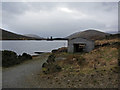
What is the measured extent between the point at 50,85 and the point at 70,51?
52.0 feet

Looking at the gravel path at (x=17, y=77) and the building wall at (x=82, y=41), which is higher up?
the building wall at (x=82, y=41)

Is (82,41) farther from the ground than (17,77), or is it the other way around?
(82,41)

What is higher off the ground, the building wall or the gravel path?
the building wall

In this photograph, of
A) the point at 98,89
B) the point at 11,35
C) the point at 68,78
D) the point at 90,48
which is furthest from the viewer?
the point at 90,48

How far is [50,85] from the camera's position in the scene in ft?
22.1

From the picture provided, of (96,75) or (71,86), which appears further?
(96,75)

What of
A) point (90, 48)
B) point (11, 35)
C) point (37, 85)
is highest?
point (11, 35)

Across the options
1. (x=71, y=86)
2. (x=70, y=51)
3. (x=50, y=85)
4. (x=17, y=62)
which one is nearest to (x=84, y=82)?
(x=71, y=86)

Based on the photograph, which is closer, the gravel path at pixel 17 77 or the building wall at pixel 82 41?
the gravel path at pixel 17 77

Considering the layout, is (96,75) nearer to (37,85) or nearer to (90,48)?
(37,85)

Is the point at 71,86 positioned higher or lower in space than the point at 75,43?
lower

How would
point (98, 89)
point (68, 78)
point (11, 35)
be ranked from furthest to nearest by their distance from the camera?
point (11, 35) < point (68, 78) < point (98, 89)

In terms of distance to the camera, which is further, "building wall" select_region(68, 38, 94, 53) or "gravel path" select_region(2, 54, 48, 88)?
"building wall" select_region(68, 38, 94, 53)

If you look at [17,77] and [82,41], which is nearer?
[17,77]
